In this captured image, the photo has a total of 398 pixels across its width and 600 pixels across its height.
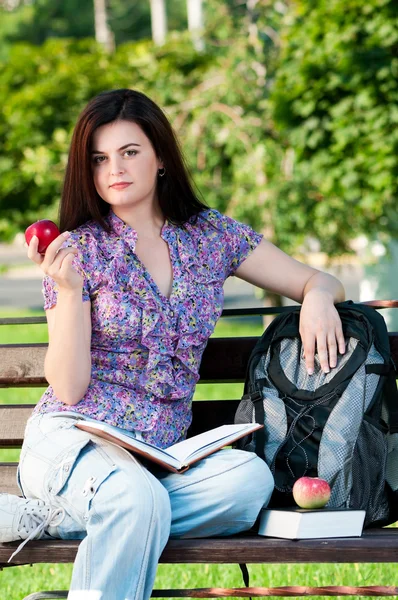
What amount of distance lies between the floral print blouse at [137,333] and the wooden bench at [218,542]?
33cm

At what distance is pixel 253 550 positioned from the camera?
2.50 metres

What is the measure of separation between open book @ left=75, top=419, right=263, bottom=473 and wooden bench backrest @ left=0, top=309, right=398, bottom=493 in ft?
1.82

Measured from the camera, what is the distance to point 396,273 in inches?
401

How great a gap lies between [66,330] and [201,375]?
0.80 metres

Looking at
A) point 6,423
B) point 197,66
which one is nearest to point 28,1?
point 197,66

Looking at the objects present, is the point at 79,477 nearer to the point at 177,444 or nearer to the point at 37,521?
the point at 37,521

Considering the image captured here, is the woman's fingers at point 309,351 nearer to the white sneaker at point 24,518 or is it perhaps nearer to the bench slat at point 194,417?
the bench slat at point 194,417

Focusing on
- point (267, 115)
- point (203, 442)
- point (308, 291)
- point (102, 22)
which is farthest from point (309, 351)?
point (102, 22)

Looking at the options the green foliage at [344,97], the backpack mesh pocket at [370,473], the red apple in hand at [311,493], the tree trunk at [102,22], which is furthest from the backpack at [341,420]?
the tree trunk at [102,22]

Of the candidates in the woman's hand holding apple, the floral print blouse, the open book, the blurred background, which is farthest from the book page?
the blurred background

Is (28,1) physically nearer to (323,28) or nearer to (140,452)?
(323,28)

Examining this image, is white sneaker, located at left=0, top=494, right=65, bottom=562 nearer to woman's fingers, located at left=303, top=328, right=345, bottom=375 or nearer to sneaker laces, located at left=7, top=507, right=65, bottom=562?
sneaker laces, located at left=7, top=507, right=65, bottom=562

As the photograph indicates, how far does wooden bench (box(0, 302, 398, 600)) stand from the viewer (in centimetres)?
249

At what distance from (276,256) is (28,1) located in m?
42.3
